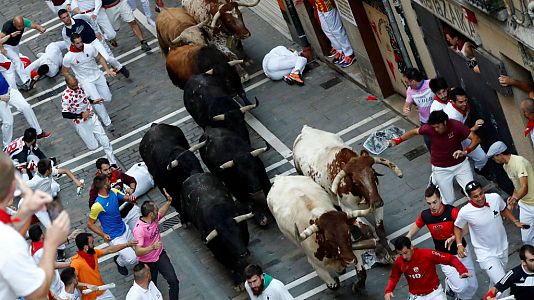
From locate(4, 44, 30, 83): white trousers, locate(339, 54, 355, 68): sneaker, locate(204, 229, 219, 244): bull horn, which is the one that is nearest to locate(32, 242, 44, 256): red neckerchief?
locate(204, 229, 219, 244): bull horn

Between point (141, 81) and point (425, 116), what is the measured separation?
10.4 m

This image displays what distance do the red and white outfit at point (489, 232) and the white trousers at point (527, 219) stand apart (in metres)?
0.79

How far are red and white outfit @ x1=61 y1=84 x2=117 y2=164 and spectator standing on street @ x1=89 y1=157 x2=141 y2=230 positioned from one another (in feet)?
7.76

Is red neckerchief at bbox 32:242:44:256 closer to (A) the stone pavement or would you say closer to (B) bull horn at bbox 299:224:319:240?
(A) the stone pavement

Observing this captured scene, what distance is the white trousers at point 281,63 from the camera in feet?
91.2

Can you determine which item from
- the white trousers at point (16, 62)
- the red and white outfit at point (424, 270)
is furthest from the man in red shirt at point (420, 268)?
the white trousers at point (16, 62)

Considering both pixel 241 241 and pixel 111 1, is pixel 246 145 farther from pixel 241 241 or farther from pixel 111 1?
pixel 111 1

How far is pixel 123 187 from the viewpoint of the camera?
23.0 m

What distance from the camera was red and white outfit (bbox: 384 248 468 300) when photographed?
1750cm

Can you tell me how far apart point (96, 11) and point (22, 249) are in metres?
20.2

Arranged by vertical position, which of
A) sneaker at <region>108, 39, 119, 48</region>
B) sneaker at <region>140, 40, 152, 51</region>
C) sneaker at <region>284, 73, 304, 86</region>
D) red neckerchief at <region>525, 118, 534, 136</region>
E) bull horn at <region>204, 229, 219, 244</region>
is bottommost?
sneaker at <region>284, 73, 304, 86</region>

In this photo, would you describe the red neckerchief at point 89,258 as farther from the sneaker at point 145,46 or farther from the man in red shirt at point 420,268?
the sneaker at point 145,46

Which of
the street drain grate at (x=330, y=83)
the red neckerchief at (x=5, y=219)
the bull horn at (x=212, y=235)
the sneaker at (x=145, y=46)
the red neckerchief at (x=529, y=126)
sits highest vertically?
the red neckerchief at (x=5, y=219)

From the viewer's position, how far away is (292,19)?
28.7 m
